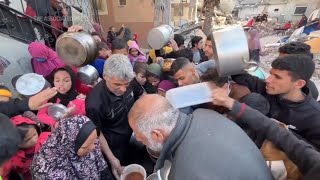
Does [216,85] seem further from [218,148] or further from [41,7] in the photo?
[41,7]

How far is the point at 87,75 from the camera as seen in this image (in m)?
3.34

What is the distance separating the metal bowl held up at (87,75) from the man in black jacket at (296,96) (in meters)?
2.36

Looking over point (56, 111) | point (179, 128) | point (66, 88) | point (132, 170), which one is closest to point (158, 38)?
point (66, 88)

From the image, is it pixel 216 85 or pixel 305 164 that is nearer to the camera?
pixel 305 164

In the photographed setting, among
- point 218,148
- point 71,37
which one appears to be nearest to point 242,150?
point 218,148

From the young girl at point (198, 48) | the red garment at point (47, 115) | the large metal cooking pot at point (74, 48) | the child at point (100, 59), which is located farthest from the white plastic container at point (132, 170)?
the young girl at point (198, 48)

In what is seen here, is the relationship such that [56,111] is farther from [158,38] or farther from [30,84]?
[158,38]

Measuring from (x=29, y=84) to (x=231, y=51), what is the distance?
219 centimetres

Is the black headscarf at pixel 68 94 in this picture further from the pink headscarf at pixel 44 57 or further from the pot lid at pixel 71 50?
the pink headscarf at pixel 44 57

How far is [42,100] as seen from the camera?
6.72 ft

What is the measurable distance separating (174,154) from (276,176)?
637mm

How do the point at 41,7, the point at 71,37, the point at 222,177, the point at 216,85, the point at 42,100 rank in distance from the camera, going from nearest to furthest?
the point at 222,177 → the point at 216,85 → the point at 42,100 → the point at 71,37 → the point at 41,7

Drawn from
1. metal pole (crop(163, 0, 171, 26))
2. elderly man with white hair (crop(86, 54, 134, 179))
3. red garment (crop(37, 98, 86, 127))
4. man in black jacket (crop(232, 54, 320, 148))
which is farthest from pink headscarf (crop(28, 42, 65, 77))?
metal pole (crop(163, 0, 171, 26))

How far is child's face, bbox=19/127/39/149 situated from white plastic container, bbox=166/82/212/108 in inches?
46.8
